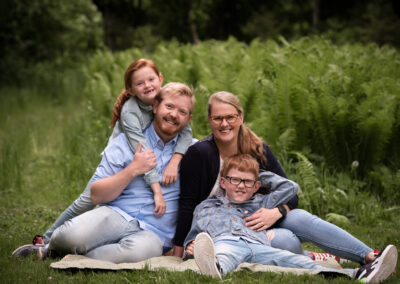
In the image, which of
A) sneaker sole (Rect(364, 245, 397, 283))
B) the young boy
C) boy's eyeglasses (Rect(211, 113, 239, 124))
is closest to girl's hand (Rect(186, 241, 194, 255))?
the young boy

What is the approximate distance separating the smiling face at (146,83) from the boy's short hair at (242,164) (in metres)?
0.84

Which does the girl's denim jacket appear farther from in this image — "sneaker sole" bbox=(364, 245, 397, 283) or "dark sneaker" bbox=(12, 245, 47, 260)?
"dark sneaker" bbox=(12, 245, 47, 260)

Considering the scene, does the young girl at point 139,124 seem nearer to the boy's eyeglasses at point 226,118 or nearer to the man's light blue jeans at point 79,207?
the man's light blue jeans at point 79,207

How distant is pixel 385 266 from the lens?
10.1 feet

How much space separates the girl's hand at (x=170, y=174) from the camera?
376 centimetres

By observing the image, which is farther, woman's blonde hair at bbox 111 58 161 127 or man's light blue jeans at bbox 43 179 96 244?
woman's blonde hair at bbox 111 58 161 127

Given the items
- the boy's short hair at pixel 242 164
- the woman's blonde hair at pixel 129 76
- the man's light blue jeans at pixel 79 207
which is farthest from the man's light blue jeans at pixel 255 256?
the woman's blonde hair at pixel 129 76

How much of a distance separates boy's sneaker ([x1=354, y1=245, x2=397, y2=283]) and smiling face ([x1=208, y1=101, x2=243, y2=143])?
4.37 ft

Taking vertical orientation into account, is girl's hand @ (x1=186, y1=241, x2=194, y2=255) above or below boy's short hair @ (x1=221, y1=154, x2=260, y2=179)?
below

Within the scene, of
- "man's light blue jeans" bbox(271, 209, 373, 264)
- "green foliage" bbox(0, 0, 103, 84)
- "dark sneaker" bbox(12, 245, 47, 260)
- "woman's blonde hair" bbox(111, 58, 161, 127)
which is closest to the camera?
"man's light blue jeans" bbox(271, 209, 373, 264)

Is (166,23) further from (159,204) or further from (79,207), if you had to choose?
(159,204)

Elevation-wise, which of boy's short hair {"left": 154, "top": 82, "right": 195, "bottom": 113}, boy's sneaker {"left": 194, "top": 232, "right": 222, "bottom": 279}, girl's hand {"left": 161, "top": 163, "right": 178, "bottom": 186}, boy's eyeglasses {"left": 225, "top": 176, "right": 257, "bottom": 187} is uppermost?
boy's short hair {"left": 154, "top": 82, "right": 195, "bottom": 113}

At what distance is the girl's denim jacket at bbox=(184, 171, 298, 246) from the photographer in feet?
11.5

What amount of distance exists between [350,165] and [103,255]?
3578mm
